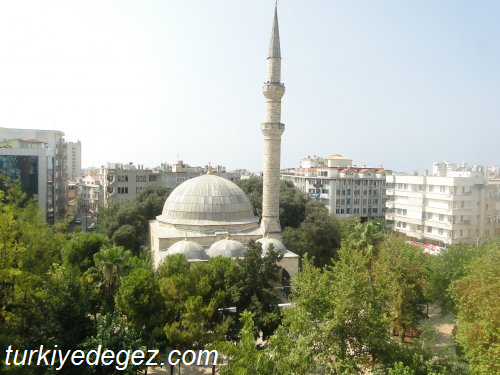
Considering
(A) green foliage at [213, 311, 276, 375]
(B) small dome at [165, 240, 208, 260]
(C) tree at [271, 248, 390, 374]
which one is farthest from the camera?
(B) small dome at [165, 240, 208, 260]

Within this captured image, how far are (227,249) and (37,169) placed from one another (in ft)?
84.9

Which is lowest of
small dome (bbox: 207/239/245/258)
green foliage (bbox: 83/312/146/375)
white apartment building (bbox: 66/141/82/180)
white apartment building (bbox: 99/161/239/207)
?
green foliage (bbox: 83/312/146/375)

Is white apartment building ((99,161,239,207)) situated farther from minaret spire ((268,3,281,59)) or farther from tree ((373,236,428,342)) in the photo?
tree ((373,236,428,342))

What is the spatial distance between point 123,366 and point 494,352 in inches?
414

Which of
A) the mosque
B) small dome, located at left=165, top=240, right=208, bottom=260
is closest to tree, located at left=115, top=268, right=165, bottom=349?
small dome, located at left=165, top=240, right=208, bottom=260

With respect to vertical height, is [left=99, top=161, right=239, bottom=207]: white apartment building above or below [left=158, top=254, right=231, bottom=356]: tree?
above

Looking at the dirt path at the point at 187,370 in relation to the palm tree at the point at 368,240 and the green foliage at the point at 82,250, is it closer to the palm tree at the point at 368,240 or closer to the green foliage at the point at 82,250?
the green foliage at the point at 82,250

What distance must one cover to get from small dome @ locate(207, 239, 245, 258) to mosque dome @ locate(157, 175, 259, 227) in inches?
116

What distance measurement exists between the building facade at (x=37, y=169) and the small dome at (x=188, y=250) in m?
15.2

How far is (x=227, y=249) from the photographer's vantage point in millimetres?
23000

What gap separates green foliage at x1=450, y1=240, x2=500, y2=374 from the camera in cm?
1094

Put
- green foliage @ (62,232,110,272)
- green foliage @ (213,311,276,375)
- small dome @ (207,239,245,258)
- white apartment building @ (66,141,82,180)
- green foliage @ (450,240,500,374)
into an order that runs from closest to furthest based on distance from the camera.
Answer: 1. green foliage @ (213,311,276,375)
2. green foliage @ (450,240,500,374)
3. green foliage @ (62,232,110,272)
4. small dome @ (207,239,245,258)
5. white apartment building @ (66,141,82,180)

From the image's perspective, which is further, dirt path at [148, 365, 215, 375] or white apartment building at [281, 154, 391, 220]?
white apartment building at [281, 154, 391, 220]

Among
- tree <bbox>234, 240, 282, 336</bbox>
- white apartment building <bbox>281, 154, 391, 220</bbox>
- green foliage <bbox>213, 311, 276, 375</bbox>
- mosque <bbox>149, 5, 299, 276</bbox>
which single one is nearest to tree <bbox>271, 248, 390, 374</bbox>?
green foliage <bbox>213, 311, 276, 375</bbox>
